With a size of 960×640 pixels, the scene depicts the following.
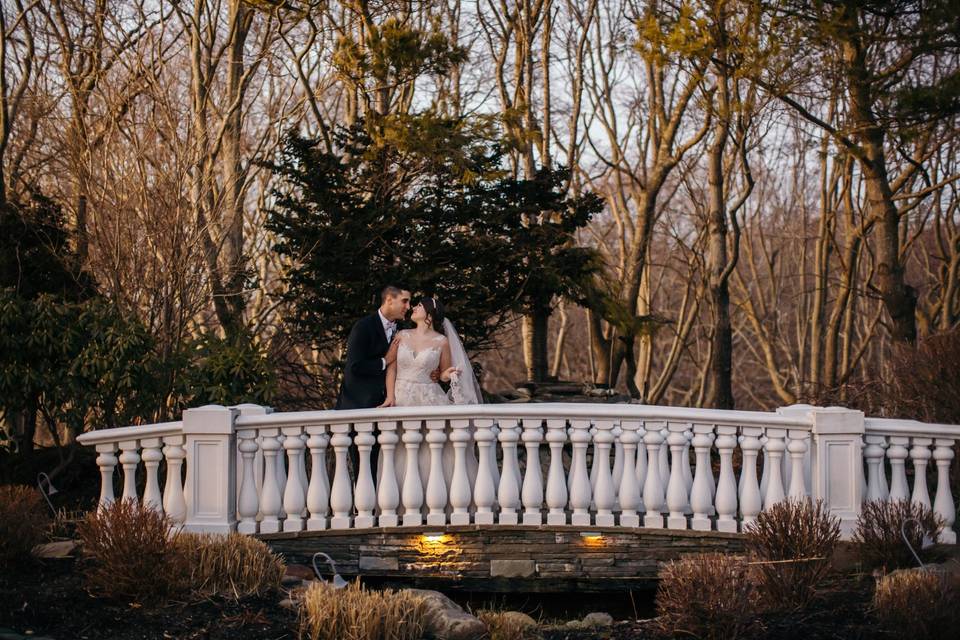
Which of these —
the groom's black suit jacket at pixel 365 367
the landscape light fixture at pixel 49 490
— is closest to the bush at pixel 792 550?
the groom's black suit jacket at pixel 365 367

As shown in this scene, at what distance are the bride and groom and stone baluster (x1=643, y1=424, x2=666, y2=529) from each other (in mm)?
1634

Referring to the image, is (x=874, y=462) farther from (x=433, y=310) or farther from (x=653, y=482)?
(x=433, y=310)

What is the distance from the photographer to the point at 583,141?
27109 millimetres

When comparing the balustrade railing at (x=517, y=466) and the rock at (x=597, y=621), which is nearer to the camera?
the rock at (x=597, y=621)

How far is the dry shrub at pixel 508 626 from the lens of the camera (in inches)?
242

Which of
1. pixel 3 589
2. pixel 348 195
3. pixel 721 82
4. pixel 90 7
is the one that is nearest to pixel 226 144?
pixel 348 195

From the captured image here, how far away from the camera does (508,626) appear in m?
6.23

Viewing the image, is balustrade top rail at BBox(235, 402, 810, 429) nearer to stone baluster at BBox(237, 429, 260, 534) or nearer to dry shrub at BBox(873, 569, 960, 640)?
stone baluster at BBox(237, 429, 260, 534)

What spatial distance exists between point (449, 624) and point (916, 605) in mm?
2512

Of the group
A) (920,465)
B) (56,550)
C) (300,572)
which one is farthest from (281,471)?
(920,465)

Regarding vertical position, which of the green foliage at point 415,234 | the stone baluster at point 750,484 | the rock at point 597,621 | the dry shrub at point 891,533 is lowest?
the rock at point 597,621

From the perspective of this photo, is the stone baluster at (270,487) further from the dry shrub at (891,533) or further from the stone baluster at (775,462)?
the dry shrub at (891,533)

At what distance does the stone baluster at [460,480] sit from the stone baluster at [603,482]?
92 cm

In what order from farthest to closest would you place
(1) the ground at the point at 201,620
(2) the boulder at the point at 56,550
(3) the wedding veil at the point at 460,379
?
(3) the wedding veil at the point at 460,379 < (2) the boulder at the point at 56,550 < (1) the ground at the point at 201,620
